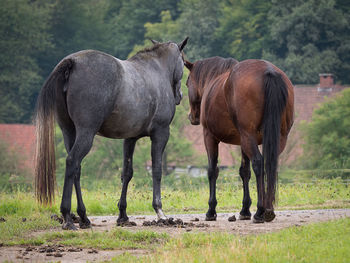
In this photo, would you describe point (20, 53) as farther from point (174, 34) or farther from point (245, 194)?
point (245, 194)

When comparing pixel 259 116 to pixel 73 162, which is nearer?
pixel 73 162

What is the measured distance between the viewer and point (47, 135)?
30.5 ft

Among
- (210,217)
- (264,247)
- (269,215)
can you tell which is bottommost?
(210,217)

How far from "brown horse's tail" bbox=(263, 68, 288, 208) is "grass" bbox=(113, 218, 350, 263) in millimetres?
1033

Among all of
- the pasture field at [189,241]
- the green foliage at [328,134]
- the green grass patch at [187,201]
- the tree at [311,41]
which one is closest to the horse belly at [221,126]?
the pasture field at [189,241]

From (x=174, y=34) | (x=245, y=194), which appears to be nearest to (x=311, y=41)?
(x=174, y=34)

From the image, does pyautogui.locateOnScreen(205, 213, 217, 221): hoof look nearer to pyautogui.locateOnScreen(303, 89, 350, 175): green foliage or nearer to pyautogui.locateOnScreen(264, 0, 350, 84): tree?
pyautogui.locateOnScreen(303, 89, 350, 175): green foliage

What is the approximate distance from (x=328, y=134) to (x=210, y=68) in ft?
93.6

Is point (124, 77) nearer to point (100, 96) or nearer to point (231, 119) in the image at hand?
point (100, 96)

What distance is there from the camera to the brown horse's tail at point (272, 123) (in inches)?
373

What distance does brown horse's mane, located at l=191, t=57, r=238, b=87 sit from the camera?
12070mm

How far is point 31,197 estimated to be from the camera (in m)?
14.2

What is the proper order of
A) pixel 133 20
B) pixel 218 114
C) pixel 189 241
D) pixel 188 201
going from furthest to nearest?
pixel 133 20 → pixel 188 201 → pixel 218 114 → pixel 189 241

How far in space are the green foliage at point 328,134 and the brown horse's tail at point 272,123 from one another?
88.5 feet
